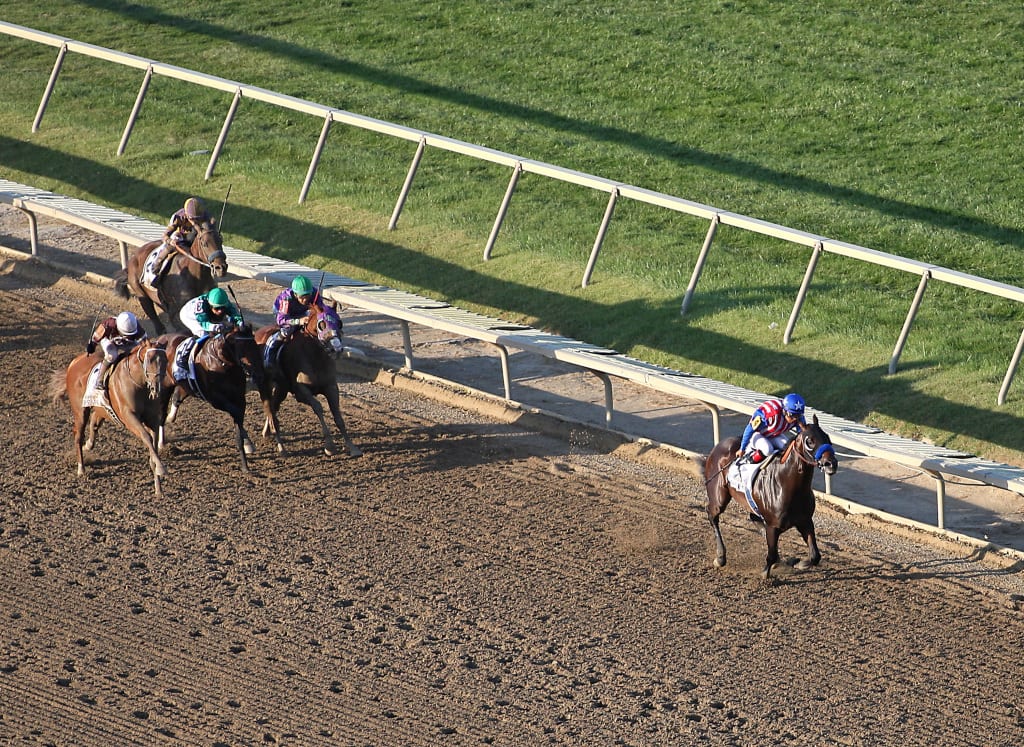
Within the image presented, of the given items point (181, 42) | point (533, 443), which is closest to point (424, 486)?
point (533, 443)

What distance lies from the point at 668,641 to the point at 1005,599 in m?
2.11

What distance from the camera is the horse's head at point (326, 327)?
34.9 feet

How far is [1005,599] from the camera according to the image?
9.12 m

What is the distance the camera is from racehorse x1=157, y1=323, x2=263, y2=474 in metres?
10.2

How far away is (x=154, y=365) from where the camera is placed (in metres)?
9.91

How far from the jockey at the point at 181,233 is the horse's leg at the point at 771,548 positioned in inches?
194

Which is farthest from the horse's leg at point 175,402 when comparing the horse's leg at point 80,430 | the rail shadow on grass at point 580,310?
the rail shadow on grass at point 580,310

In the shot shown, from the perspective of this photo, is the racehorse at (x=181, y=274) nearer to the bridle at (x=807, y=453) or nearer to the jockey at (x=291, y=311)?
the jockey at (x=291, y=311)

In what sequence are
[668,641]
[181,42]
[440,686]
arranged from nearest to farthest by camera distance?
[440,686], [668,641], [181,42]

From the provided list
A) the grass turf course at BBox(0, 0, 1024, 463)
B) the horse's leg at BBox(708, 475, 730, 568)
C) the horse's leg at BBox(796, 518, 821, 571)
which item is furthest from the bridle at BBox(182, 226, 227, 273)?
the horse's leg at BBox(796, 518, 821, 571)

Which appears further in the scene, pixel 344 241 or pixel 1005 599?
pixel 344 241

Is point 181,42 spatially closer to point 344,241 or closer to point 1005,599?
point 344,241

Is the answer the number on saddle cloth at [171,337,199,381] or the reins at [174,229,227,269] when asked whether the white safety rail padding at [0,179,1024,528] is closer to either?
the reins at [174,229,227,269]

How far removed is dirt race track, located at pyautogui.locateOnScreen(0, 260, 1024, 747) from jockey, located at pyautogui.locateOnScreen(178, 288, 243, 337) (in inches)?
37.9
